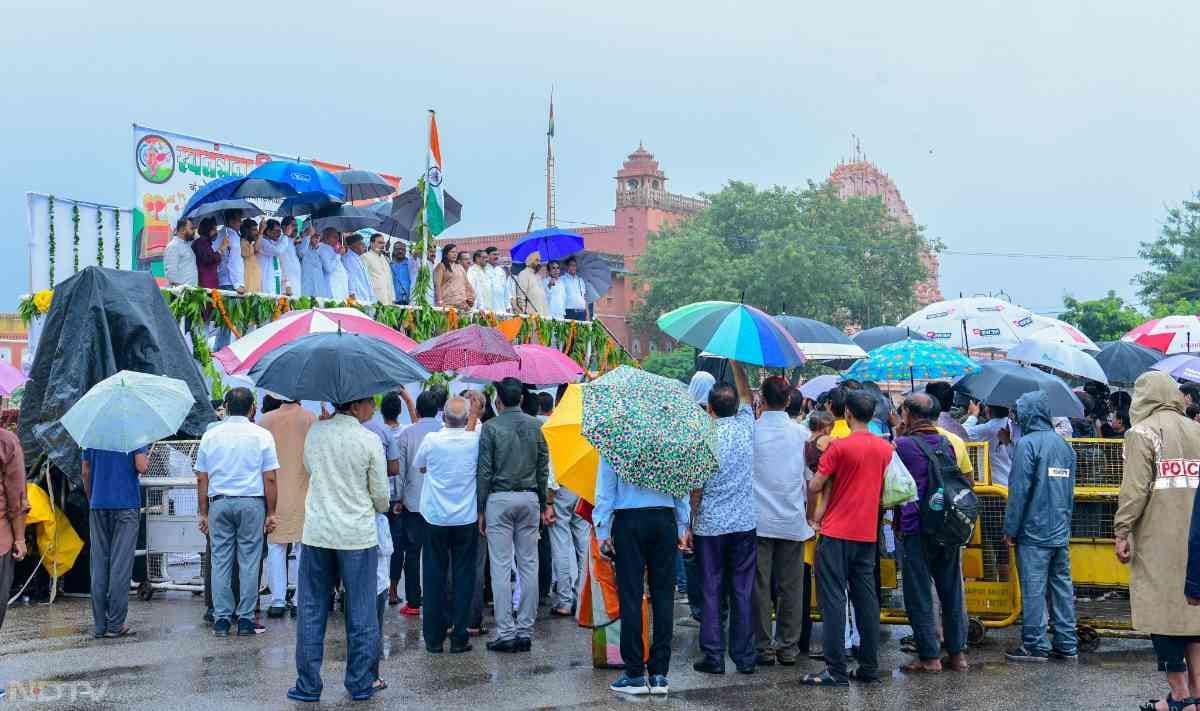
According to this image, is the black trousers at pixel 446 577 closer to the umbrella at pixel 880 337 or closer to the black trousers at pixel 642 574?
the black trousers at pixel 642 574

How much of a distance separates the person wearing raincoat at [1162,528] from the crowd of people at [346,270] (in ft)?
34.3

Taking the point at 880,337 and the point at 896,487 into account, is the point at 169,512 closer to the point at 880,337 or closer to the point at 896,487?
the point at 896,487

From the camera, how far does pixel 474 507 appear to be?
896 centimetres

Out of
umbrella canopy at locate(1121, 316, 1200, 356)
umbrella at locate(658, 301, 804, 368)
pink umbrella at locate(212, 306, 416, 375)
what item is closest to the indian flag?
pink umbrella at locate(212, 306, 416, 375)

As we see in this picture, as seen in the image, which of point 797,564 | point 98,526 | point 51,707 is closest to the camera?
point 51,707

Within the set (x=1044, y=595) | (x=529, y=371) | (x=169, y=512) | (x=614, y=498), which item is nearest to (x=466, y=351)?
(x=529, y=371)

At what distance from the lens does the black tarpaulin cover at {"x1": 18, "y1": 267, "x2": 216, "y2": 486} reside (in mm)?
11984

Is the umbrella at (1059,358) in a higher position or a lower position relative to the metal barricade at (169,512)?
higher

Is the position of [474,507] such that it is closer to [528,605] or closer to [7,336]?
[528,605]

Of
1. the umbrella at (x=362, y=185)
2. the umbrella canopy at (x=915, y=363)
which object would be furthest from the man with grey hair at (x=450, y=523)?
the umbrella at (x=362, y=185)

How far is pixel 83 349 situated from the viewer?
39.8ft

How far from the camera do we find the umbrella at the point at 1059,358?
13859mm

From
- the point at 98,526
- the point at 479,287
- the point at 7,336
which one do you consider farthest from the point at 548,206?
the point at 98,526

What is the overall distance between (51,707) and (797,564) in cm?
478
